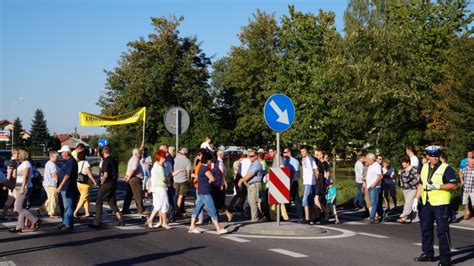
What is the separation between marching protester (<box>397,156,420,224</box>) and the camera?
16.6 m

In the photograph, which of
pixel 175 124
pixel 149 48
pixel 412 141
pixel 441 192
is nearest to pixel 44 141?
pixel 149 48

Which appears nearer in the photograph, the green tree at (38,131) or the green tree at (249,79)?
the green tree at (249,79)

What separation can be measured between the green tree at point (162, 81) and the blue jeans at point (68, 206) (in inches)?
1374

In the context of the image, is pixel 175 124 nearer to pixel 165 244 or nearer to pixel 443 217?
pixel 165 244

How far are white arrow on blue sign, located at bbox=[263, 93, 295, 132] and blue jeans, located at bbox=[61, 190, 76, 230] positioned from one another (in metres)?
4.24

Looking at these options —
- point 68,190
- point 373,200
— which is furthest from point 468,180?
point 68,190

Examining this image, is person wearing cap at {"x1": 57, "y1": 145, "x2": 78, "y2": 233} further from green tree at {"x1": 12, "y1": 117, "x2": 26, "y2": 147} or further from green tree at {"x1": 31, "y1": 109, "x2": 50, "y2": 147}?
green tree at {"x1": 31, "y1": 109, "x2": 50, "y2": 147}

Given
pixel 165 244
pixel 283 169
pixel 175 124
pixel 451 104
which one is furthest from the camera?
pixel 451 104

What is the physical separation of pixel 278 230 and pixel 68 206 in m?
4.22

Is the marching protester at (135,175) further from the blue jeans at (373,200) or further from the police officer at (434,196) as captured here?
the police officer at (434,196)

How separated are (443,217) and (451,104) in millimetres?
23895

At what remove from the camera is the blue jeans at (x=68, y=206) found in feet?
45.2

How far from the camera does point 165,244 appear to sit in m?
11.9

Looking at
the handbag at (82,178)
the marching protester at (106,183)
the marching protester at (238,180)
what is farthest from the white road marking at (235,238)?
the handbag at (82,178)
